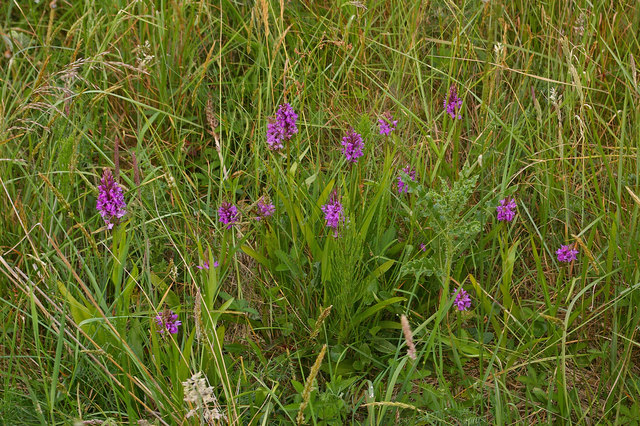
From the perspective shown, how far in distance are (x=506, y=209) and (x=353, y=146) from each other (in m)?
0.51

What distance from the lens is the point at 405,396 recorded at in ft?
5.92

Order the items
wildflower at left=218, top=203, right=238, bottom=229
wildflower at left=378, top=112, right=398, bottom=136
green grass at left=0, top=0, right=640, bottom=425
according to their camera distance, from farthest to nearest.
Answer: wildflower at left=378, top=112, right=398, bottom=136, wildflower at left=218, top=203, right=238, bottom=229, green grass at left=0, top=0, right=640, bottom=425


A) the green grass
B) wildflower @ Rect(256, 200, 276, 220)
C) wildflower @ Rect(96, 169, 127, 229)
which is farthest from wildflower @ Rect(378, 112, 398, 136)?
wildflower @ Rect(96, 169, 127, 229)

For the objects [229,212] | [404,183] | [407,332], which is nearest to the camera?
[407,332]

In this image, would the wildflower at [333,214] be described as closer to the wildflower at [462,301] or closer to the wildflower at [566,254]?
the wildflower at [462,301]

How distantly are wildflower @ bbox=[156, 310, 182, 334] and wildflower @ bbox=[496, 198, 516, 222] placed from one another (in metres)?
1.02

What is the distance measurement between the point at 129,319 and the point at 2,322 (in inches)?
14.2

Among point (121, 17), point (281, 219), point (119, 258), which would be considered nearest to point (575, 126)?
point (281, 219)

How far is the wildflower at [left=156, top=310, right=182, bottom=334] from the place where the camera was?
5.72 feet

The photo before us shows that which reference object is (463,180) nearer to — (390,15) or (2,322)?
(390,15)

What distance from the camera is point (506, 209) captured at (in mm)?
2053

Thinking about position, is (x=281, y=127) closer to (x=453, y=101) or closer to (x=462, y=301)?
(x=453, y=101)

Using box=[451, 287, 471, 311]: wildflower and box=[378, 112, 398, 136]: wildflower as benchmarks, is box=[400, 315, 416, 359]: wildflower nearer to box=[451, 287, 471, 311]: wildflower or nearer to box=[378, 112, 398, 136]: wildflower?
box=[451, 287, 471, 311]: wildflower

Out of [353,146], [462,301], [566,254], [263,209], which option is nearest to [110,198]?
[263,209]
